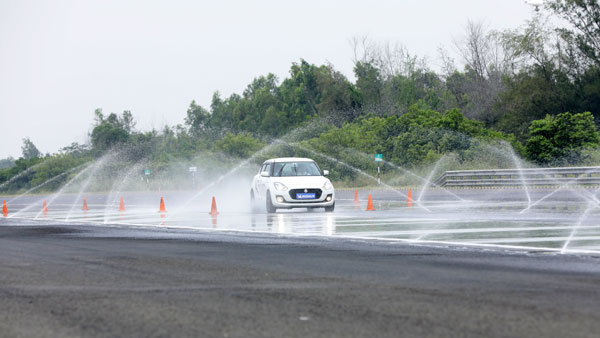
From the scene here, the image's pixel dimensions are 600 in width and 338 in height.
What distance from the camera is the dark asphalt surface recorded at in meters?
6.21

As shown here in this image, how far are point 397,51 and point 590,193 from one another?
61.8m

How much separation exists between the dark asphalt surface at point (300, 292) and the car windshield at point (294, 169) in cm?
1245

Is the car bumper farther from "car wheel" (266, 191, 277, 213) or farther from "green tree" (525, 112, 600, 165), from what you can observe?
"green tree" (525, 112, 600, 165)

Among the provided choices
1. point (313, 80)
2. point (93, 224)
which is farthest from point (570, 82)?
point (93, 224)

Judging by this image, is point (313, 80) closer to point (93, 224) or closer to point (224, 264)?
point (93, 224)

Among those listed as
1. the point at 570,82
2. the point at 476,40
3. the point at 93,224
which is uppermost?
the point at 476,40

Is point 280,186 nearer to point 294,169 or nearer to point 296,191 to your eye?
point 296,191

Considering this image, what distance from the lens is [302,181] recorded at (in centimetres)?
2453

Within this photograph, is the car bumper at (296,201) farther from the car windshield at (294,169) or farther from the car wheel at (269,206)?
the car windshield at (294,169)

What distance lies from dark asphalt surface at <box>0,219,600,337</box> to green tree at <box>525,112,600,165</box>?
117 feet

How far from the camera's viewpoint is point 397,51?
90562 mm

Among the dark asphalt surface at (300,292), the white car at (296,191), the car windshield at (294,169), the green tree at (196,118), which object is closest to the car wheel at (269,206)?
the white car at (296,191)

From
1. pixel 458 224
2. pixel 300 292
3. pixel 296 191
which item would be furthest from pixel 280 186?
pixel 300 292

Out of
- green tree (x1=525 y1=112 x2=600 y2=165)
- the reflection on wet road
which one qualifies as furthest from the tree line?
the reflection on wet road
